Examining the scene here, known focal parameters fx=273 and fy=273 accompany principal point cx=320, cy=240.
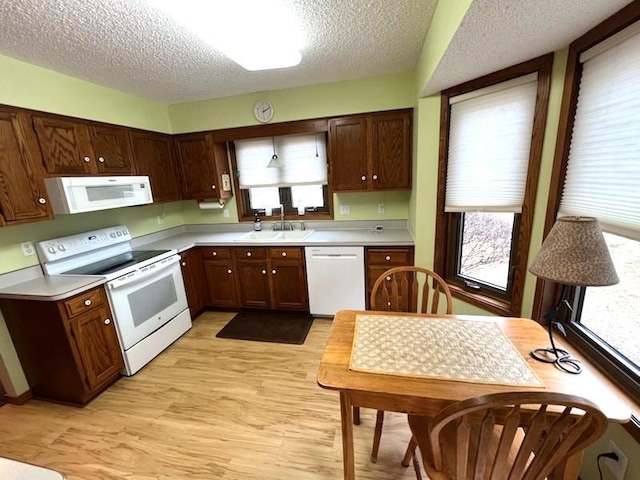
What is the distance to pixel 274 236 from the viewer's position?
3.23 m

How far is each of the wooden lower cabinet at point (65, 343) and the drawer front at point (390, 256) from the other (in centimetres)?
229

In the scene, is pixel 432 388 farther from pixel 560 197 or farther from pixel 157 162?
pixel 157 162

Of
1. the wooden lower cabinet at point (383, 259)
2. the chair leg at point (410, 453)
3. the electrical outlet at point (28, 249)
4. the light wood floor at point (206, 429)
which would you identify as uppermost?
the electrical outlet at point (28, 249)

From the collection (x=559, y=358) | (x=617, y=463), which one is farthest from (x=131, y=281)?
(x=617, y=463)

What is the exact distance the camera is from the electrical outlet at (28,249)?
2.07m

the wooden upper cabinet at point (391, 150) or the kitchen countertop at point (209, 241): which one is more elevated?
the wooden upper cabinet at point (391, 150)

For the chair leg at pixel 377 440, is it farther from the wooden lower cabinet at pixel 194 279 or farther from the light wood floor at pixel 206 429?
the wooden lower cabinet at pixel 194 279

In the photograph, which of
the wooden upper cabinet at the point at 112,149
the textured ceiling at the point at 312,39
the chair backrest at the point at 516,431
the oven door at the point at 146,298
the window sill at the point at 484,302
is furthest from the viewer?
the wooden upper cabinet at the point at 112,149

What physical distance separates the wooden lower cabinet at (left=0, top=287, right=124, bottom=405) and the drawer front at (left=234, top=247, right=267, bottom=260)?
4.06 feet

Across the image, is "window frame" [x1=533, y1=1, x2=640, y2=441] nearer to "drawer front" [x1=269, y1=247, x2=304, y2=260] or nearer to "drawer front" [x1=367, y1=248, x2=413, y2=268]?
"drawer front" [x1=367, y1=248, x2=413, y2=268]

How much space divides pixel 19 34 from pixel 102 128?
87 cm

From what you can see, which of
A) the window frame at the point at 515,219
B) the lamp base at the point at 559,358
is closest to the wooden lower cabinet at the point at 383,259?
the window frame at the point at 515,219

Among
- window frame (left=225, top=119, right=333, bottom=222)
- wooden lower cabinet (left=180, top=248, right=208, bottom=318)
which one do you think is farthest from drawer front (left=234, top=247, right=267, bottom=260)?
window frame (left=225, top=119, right=333, bottom=222)

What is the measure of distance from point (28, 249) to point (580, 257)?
11.0 ft
